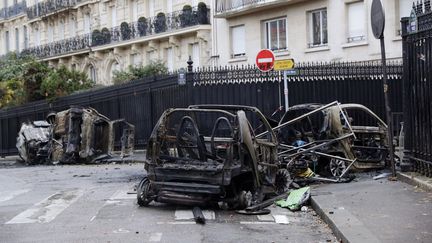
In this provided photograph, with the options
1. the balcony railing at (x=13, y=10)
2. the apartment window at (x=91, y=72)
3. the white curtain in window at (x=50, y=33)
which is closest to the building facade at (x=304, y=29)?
the apartment window at (x=91, y=72)

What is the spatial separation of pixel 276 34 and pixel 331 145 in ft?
58.0

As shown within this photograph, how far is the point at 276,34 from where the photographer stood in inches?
1184

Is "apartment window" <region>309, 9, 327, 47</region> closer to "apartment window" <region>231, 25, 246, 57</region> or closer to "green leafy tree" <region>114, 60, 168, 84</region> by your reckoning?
"apartment window" <region>231, 25, 246, 57</region>

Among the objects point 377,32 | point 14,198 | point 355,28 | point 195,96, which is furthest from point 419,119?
point 355,28

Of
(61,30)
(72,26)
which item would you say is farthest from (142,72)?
(61,30)

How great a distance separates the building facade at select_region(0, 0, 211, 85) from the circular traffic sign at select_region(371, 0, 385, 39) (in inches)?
859

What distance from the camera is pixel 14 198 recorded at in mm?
11984

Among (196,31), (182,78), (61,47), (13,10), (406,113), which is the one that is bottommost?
(406,113)

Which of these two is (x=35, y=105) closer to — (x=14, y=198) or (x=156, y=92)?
(x=156, y=92)

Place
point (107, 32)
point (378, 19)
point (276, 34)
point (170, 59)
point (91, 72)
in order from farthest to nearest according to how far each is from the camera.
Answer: point (91, 72)
point (107, 32)
point (170, 59)
point (276, 34)
point (378, 19)

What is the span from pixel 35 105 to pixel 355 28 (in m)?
14.7

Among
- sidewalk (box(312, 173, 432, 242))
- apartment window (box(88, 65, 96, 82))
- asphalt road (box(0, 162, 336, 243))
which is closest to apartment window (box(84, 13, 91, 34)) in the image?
apartment window (box(88, 65, 96, 82))

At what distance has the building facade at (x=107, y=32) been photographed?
34.9 m

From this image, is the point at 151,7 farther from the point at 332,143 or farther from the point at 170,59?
the point at 332,143
